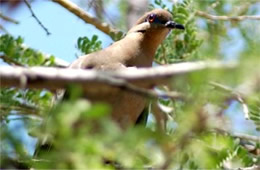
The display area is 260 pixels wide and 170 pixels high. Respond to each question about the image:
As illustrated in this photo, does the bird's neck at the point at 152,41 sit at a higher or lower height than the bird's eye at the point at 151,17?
lower

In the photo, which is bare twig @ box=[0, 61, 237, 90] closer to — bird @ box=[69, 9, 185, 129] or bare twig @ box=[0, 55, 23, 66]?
bird @ box=[69, 9, 185, 129]

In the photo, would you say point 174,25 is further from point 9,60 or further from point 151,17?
point 9,60

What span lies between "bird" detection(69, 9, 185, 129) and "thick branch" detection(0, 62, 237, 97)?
6.03 ft

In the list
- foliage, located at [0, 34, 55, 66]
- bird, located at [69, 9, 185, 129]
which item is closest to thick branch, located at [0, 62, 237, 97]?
bird, located at [69, 9, 185, 129]

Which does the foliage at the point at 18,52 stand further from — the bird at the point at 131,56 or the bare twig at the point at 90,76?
the bare twig at the point at 90,76

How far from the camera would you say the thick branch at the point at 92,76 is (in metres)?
1.90

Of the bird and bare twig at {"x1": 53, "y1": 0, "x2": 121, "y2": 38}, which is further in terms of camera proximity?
bare twig at {"x1": 53, "y1": 0, "x2": 121, "y2": 38}

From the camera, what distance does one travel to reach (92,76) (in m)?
1.90

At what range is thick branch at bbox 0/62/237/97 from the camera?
190cm

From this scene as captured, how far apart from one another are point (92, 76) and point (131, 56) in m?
2.62

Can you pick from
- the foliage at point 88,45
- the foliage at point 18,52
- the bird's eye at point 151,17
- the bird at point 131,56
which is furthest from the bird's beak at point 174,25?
the foliage at point 18,52

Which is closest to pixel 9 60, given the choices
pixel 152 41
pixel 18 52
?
pixel 18 52

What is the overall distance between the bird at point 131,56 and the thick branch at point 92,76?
72.3 inches

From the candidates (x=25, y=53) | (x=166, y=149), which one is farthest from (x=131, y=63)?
(x=166, y=149)
